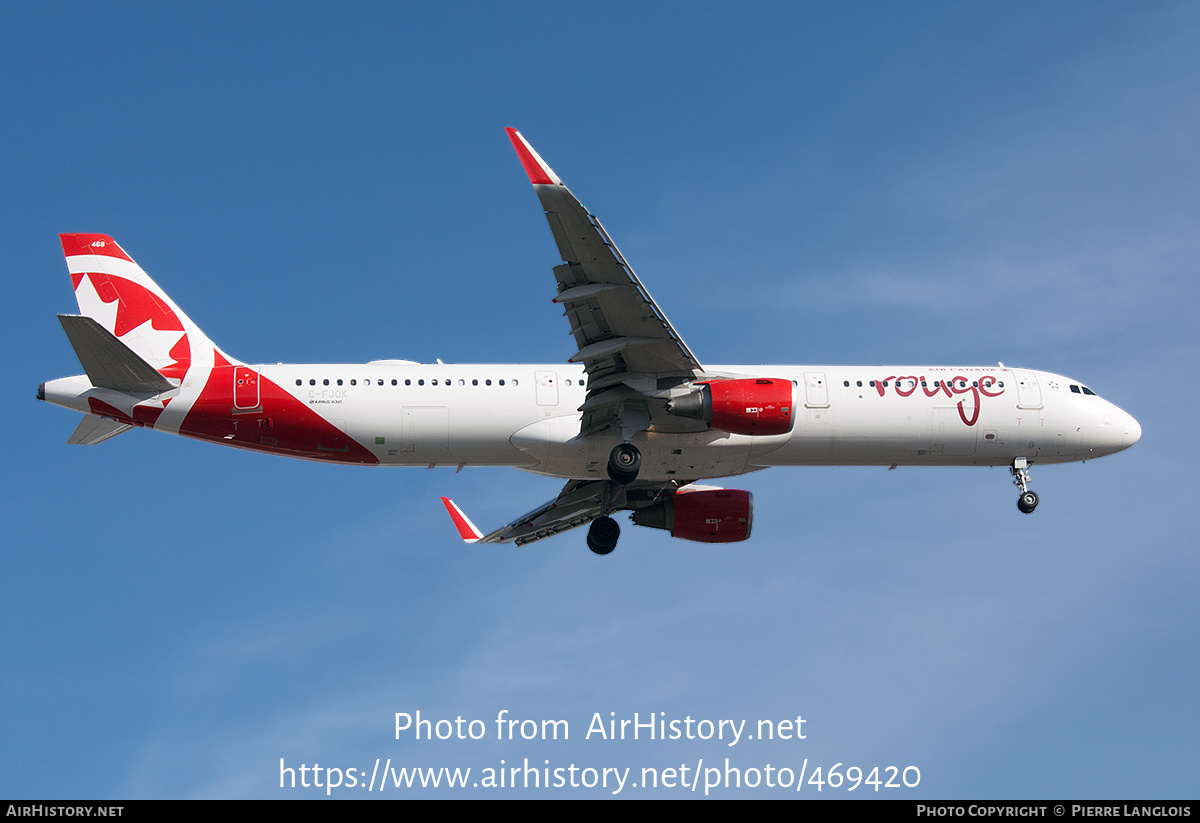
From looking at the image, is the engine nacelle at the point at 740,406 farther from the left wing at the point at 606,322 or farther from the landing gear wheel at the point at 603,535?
the landing gear wheel at the point at 603,535

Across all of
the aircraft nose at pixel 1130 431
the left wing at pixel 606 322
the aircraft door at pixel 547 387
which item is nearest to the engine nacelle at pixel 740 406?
the left wing at pixel 606 322

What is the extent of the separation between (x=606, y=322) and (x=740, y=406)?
4.36 metres

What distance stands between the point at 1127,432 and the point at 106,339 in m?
29.3

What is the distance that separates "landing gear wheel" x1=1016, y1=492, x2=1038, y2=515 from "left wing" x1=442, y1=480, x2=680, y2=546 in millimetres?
10226

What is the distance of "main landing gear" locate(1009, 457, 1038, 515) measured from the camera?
1368 inches

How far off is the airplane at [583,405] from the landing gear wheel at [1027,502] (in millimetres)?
42

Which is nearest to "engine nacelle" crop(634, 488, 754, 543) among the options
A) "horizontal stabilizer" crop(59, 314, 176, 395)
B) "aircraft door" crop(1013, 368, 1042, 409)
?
"aircraft door" crop(1013, 368, 1042, 409)

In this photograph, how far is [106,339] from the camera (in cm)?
2950

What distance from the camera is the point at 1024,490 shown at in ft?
114

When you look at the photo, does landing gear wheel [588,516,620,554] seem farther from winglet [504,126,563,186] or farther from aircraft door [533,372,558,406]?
winglet [504,126,563,186]

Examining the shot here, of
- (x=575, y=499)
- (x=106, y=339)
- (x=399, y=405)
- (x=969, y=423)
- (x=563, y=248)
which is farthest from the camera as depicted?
(x=575, y=499)

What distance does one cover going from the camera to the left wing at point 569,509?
119 ft

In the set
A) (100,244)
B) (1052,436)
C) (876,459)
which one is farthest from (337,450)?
(1052,436)

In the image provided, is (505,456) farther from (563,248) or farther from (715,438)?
(563,248)
